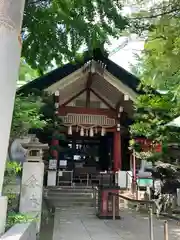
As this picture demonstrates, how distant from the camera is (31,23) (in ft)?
17.3

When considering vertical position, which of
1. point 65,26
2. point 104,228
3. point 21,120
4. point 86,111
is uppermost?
point 86,111

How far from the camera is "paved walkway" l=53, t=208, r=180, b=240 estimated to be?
585 cm

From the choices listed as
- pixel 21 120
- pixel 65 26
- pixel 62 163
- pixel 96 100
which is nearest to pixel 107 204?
pixel 21 120

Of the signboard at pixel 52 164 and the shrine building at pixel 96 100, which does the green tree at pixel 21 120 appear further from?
the signboard at pixel 52 164

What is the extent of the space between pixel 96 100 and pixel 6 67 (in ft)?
39.9

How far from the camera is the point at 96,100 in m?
15.3

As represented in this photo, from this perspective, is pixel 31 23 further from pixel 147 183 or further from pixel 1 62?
pixel 147 183

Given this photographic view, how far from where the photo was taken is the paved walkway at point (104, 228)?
19.2 feet

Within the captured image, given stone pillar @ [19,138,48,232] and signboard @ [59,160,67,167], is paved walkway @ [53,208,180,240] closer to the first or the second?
stone pillar @ [19,138,48,232]

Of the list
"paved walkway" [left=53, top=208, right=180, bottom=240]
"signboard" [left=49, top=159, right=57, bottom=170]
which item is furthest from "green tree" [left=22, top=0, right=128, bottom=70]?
"signboard" [left=49, top=159, right=57, bottom=170]

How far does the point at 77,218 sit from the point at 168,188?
276 centimetres

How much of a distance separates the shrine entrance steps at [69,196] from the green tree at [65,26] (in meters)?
6.00

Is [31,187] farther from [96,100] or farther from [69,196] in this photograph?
[96,100]

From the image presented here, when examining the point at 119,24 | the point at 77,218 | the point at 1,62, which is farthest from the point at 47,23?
the point at 77,218
